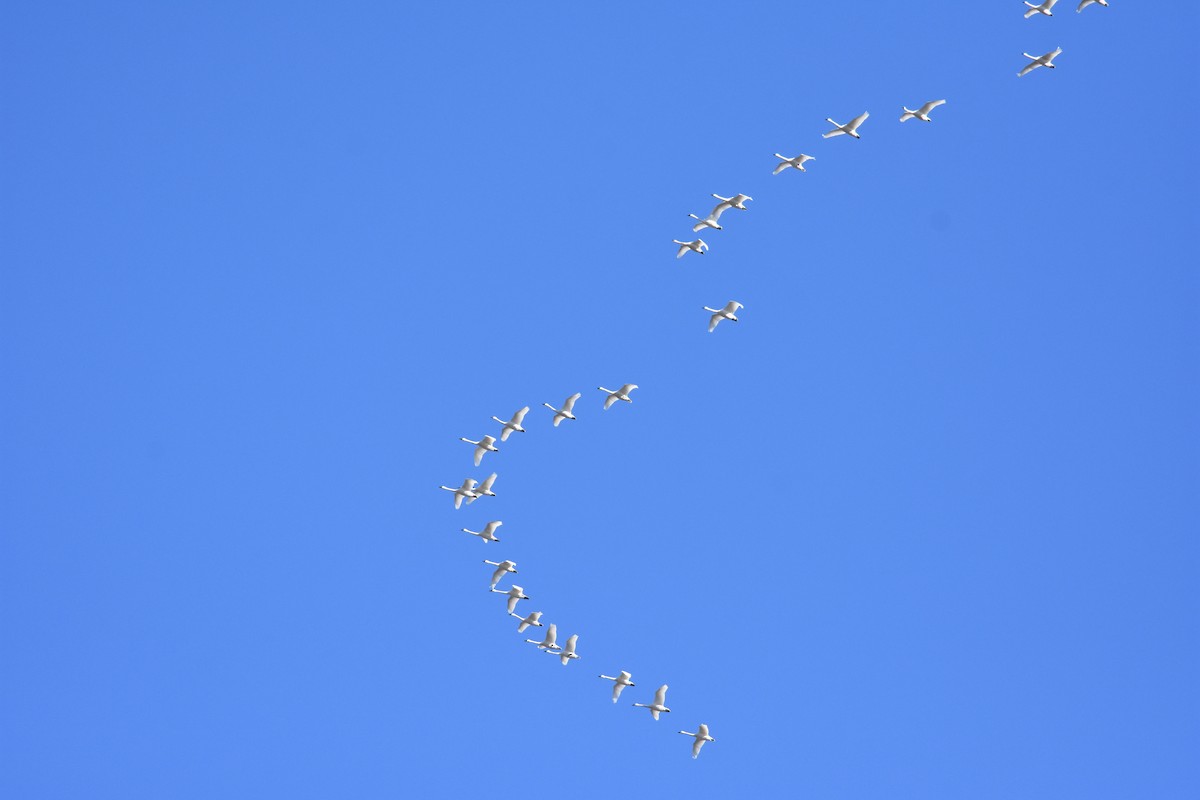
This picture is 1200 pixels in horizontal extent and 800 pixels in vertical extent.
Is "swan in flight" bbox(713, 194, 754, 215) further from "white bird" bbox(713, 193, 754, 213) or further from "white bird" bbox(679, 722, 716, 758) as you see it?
"white bird" bbox(679, 722, 716, 758)

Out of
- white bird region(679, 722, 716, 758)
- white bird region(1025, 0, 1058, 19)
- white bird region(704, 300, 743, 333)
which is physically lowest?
white bird region(679, 722, 716, 758)

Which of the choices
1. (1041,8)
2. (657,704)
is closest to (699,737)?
(657,704)

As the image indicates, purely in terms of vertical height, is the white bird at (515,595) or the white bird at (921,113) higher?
the white bird at (921,113)

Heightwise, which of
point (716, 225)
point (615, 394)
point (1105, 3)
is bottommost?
point (615, 394)

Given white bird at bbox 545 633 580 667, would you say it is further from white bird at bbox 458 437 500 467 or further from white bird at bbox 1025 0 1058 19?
white bird at bbox 1025 0 1058 19

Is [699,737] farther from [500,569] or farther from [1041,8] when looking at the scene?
[1041,8]

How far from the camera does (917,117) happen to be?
273 feet

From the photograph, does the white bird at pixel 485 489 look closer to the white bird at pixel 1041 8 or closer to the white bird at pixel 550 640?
the white bird at pixel 550 640

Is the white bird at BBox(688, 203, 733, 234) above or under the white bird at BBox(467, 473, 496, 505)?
above

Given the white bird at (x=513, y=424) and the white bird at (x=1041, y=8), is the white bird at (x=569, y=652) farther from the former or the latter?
the white bird at (x=1041, y=8)

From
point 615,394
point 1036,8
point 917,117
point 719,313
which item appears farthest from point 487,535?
point 1036,8

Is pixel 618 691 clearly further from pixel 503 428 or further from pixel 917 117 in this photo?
pixel 917 117

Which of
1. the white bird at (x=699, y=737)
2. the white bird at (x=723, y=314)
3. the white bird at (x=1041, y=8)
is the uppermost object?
the white bird at (x=1041, y=8)

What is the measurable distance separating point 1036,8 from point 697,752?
117ft
